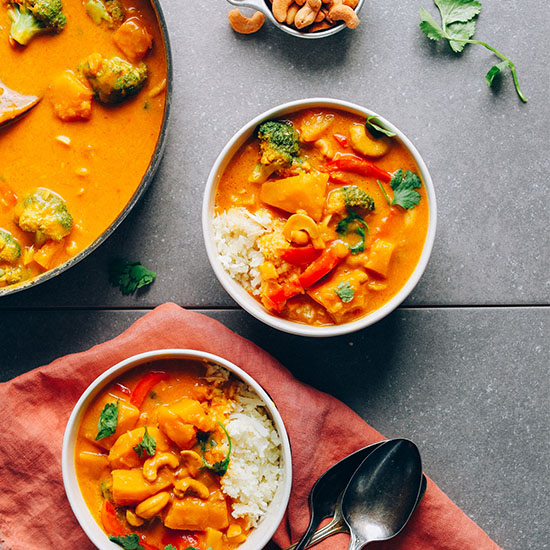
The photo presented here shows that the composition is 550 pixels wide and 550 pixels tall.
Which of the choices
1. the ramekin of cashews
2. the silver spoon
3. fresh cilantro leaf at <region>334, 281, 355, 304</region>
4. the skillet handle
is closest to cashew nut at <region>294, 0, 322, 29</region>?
the ramekin of cashews

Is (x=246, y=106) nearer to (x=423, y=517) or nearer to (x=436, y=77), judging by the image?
(x=436, y=77)

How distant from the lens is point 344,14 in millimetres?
2383

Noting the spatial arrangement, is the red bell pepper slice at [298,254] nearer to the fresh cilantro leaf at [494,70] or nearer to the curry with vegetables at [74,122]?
the curry with vegetables at [74,122]

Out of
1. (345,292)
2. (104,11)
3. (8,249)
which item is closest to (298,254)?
(345,292)

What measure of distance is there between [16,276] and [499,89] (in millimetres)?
2141

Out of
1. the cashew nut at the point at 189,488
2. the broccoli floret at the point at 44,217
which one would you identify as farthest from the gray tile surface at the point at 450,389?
the cashew nut at the point at 189,488

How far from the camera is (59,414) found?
247cm

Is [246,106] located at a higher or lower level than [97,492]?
higher

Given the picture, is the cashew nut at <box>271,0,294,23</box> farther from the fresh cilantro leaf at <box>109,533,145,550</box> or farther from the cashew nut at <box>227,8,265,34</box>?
the fresh cilantro leaf at <box>109,533,145,550</box>

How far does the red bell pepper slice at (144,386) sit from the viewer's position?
229 cm

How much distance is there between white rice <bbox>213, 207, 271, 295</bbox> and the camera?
227 centimetres

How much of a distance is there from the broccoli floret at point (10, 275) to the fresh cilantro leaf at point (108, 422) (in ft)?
2.05

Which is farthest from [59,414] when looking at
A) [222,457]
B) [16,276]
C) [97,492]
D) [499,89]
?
[499,89]

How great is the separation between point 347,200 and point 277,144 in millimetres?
328
